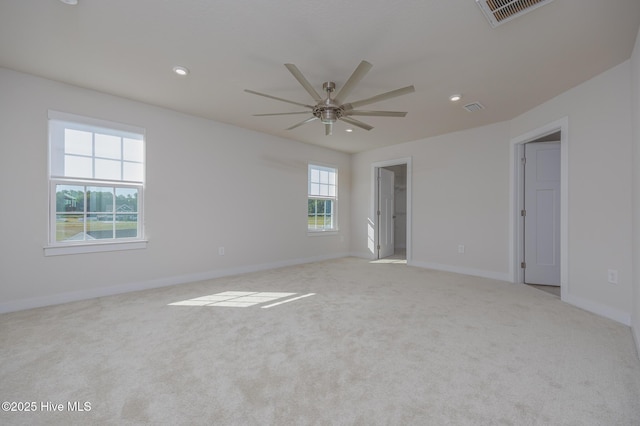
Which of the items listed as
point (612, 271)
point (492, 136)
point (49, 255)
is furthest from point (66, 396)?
point (492, 136)

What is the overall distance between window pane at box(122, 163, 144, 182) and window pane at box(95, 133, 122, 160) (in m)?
0.14

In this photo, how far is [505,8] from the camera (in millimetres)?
1874

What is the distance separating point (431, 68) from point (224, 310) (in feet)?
10.5

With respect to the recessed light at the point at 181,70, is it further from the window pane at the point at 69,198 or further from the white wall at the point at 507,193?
the white wall at the point at 507,193

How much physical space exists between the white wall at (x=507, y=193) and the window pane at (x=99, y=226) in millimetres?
4603

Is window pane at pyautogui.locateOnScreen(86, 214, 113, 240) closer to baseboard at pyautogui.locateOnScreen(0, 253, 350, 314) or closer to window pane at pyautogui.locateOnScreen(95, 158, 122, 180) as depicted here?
window pane at pyautogui.locateOnScreen(95, 158, 122, 180)

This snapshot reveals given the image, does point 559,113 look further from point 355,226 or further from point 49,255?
point 49,255

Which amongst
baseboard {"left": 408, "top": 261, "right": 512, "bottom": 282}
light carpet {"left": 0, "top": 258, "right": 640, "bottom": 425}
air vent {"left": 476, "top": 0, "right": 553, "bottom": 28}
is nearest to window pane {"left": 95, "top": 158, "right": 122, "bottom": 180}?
light carpet {"left": 0, "top": 258, "right": 640, "bottom": 425}

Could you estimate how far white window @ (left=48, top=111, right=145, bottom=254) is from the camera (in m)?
3.11

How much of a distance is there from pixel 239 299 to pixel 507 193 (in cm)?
416

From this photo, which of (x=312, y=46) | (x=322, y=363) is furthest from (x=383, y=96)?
(x=322, y=363)

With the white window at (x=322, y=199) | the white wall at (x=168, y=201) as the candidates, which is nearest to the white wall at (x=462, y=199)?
the white window at (x=322, y=199)

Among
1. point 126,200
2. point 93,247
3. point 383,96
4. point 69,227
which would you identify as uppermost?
point 383,96

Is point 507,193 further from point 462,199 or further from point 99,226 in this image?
point 99,226
